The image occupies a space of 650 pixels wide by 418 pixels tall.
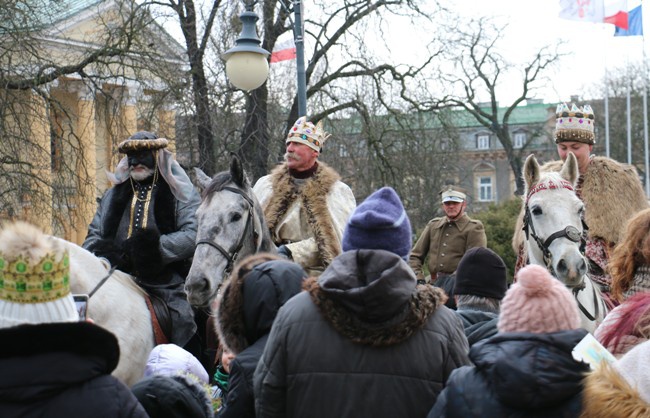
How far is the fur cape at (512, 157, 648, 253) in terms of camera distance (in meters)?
7.65

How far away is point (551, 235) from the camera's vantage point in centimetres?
643

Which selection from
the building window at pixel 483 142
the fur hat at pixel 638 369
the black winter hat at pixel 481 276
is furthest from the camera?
the building window at pixel 483 142

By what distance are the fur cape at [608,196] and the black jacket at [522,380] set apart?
4.66 m

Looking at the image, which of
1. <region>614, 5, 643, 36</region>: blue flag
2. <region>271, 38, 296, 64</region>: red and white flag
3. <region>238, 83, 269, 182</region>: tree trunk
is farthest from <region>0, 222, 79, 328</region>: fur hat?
<region>614, 5, 643, 36</region>: blue flag

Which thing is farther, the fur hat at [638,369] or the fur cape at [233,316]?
the fur cape at [233,316]

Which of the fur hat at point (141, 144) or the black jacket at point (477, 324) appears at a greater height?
the fur hat at point (141, 144)

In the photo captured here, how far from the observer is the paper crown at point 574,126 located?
26.6 ft

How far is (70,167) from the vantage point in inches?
622

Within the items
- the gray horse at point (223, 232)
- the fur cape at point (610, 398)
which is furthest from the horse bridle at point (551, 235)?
the fur cape at point (610, 398)

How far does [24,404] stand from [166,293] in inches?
145

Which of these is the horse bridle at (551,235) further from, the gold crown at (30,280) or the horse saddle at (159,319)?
the gold crown at (30,280)

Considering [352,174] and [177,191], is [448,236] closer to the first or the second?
[177,191]

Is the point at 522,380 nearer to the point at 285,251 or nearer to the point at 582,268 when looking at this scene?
the point at 582,268

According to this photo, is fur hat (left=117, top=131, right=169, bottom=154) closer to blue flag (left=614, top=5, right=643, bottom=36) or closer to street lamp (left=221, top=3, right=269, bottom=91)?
street lamp (left=221, top=3, right=269, bottom=91)
